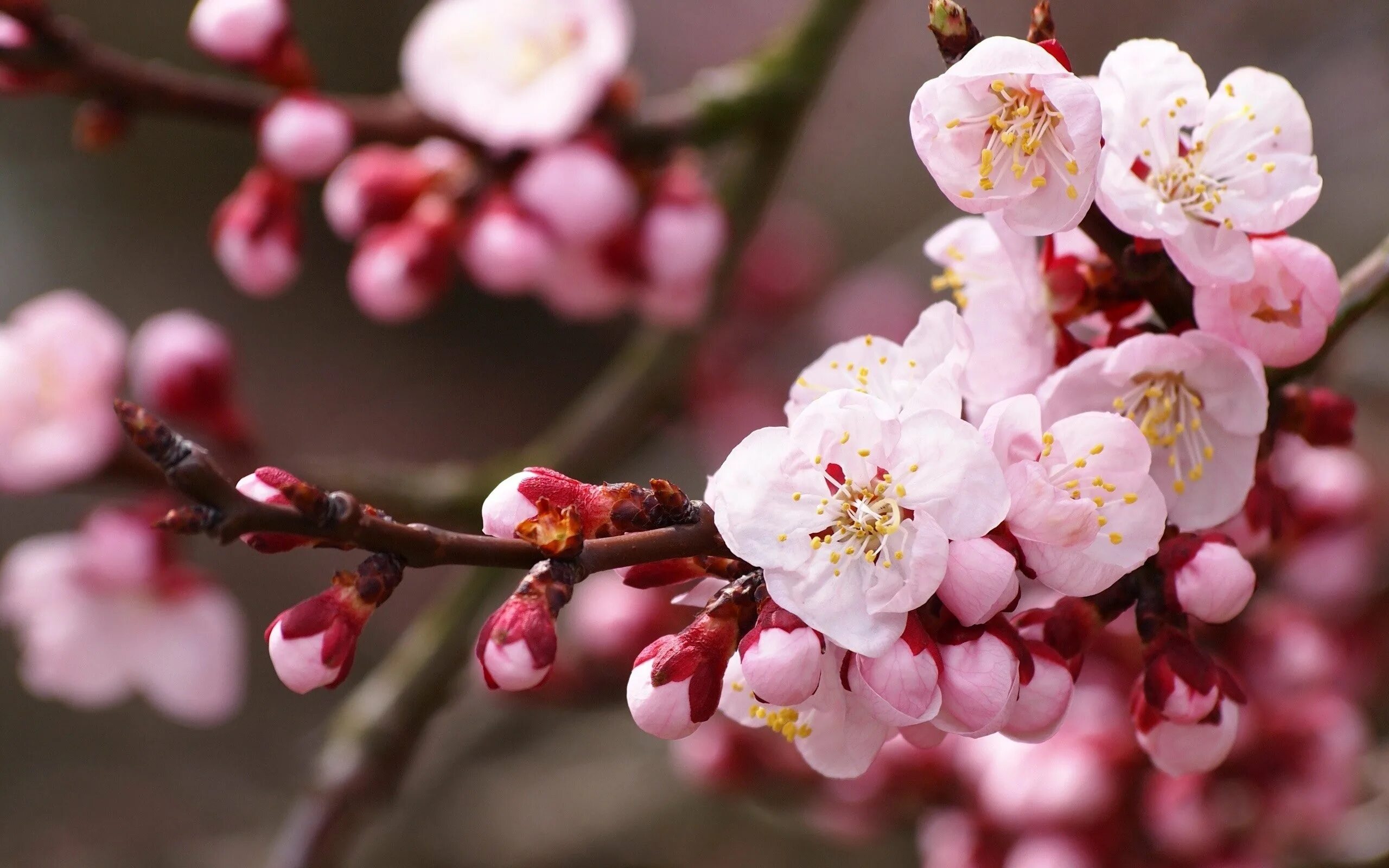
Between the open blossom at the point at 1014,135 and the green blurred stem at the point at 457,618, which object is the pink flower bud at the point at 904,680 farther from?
the green blurred stem at the point at 457,618

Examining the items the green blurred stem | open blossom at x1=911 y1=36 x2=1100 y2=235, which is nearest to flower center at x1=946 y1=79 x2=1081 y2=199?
open blossom at x1=911 y1=36 x2=1100 y2=235

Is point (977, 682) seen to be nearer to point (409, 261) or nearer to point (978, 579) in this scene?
point (978, 579)

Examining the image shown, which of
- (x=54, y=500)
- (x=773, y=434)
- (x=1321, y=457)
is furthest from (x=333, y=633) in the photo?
(x=54, y=500)

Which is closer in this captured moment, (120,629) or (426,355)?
(120,629)

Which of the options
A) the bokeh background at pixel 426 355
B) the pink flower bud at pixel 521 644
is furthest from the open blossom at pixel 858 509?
the bokeh background at pixel 426 355

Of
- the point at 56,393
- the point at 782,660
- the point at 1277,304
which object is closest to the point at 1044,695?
the point at 782,660

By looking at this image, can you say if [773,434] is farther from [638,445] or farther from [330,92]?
[330,92]
